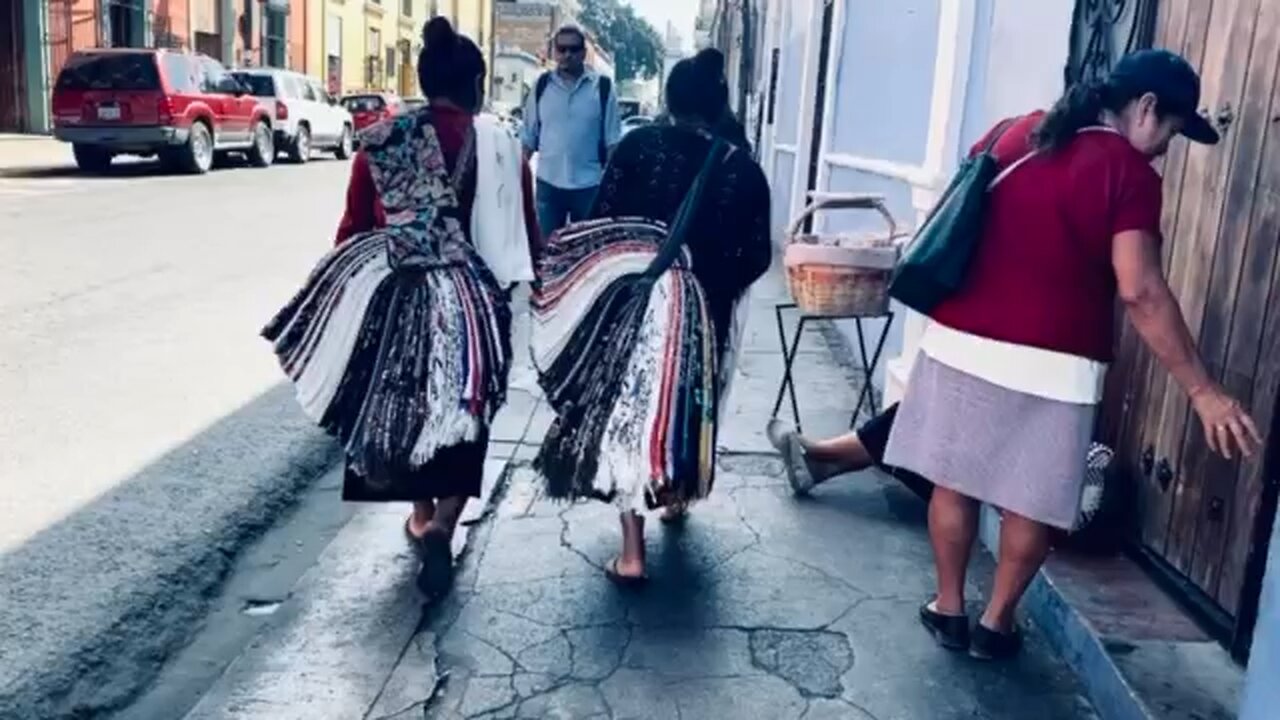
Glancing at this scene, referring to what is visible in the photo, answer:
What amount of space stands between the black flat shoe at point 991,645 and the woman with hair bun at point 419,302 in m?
1.60

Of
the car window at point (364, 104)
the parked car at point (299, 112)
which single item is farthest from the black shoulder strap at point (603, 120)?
the car window at point (364, 104)

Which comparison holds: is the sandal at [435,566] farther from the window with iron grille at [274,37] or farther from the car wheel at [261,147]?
the window with iron grille at [274,37]

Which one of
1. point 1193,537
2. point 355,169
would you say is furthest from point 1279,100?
point 355,169

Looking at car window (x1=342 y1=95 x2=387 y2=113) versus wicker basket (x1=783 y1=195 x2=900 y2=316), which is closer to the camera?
wicker basket (x1=783 y1=195 x2=900 y2=316)

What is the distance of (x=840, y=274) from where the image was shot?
489 centimetres

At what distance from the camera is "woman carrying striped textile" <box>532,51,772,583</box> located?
12.3 ft

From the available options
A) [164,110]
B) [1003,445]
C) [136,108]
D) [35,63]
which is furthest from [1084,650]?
[35,63]

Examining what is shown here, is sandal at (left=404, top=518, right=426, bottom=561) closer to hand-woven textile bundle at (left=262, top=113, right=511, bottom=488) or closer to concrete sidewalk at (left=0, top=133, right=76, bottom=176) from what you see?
hand-woven textile bundle at (left=262, top=113, right=511, bottom=488)

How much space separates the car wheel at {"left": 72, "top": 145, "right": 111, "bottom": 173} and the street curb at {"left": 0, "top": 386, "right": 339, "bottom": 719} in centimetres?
1480

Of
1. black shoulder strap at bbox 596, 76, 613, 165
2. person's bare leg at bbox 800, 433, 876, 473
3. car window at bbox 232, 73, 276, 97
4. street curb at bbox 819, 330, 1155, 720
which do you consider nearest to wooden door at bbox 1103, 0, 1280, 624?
street curb at bbox 819, 330, 1155, 720

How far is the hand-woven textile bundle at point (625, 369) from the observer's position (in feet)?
12.3

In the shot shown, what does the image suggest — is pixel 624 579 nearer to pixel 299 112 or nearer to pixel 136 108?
pixel 136 108

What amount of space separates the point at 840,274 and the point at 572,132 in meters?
3.25

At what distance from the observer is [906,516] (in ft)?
15.5
